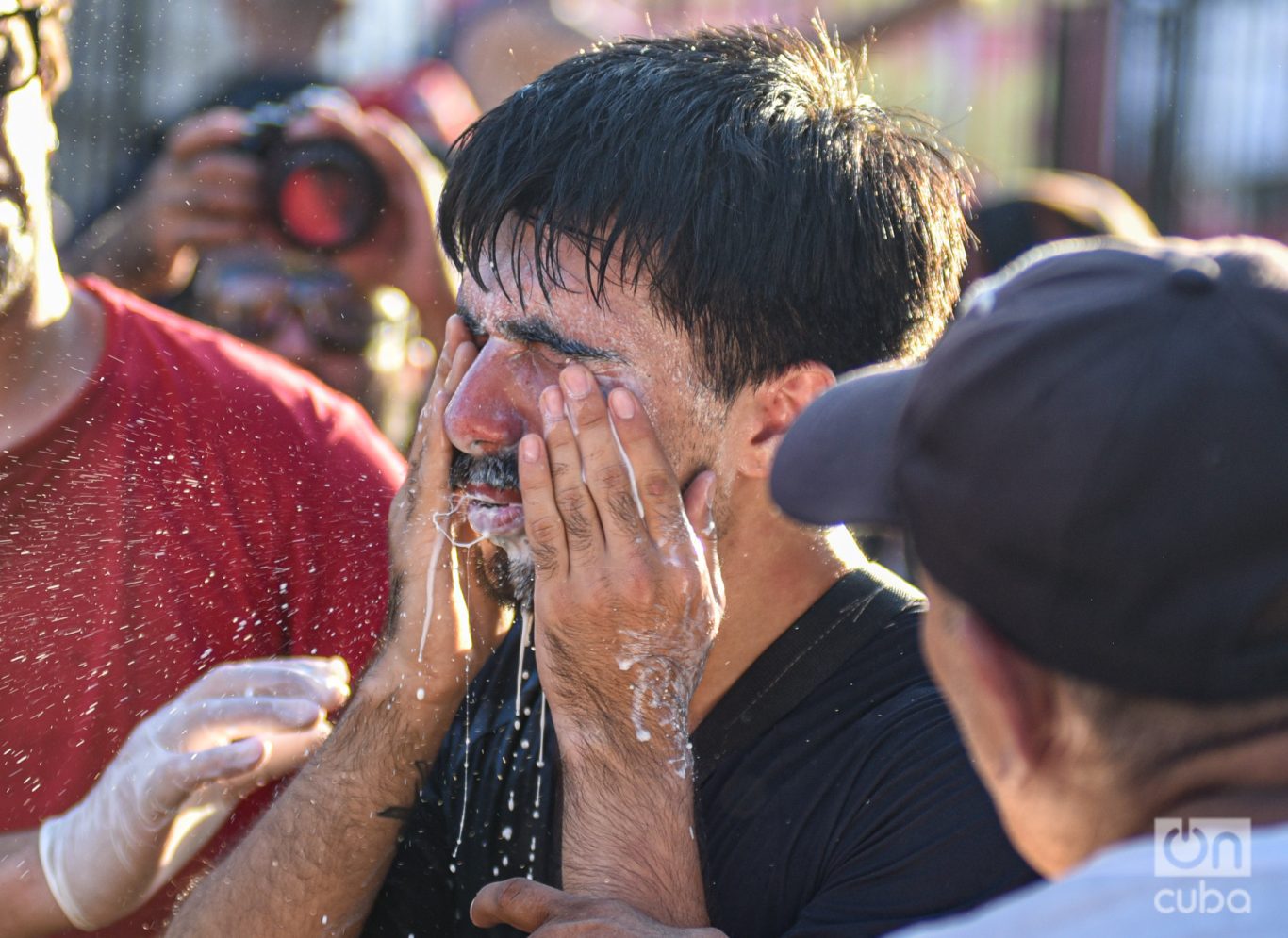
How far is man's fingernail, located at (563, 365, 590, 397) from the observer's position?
5.54 ft

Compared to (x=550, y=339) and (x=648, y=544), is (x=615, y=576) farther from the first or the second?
(x=550, y=339)

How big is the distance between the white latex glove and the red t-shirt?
0.10m

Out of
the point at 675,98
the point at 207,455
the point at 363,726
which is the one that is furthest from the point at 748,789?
the point at 207,455

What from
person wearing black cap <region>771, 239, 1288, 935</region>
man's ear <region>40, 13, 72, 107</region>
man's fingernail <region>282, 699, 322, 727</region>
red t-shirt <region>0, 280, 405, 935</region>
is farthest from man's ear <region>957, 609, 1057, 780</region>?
man's ear <region>40, 13, 72, 107</region>

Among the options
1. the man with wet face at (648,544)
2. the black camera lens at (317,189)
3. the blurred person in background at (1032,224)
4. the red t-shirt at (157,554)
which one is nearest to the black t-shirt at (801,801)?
the man with wet face at (648,544)

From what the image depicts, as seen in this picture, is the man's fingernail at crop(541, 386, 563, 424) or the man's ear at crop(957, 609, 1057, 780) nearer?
the man's ear at crop(957, 609, 1057, 780)

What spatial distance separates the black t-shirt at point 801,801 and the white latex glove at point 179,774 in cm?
24

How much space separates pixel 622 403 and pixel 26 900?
121 cm

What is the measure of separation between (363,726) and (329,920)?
26cm

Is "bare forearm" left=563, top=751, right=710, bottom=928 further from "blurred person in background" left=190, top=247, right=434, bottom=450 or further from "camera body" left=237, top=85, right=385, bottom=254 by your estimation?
"blurred person in background" left=190, top=247, right=434, bottom=450

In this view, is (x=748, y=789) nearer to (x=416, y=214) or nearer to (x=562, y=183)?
(x=562, y=183)

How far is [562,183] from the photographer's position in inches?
71.5
